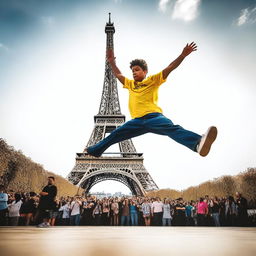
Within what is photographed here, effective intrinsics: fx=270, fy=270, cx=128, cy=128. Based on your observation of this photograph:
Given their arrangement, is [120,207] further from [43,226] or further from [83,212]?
[43,226]

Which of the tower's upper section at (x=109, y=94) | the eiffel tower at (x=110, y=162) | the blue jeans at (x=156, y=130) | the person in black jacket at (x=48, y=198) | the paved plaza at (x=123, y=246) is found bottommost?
the paved plaza at (x=123, y=246)

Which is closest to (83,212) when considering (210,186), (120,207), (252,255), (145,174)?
(120,207)

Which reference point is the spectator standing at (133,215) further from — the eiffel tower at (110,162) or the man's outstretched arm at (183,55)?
the eiffel tower at (110,162)

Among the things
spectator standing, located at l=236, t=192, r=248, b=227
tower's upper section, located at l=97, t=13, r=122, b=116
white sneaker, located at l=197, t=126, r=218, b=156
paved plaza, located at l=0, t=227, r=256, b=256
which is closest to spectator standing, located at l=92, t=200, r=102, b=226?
spectator standing, located at l=236, t=192, r=248, b=227

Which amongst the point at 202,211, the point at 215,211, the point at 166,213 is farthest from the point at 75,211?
the point at 215,211

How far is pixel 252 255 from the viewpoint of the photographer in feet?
6.48

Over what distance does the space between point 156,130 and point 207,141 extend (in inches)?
25.2

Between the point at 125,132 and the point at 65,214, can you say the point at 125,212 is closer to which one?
the point at 65,214

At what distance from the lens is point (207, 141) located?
3.11m

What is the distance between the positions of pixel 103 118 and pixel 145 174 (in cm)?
1103

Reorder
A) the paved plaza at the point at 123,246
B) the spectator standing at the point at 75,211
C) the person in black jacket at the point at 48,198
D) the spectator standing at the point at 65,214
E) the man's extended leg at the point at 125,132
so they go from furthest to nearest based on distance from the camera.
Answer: the spectator standing at the point at 65,214
the spectator standing at the point at 75,211
the person in black jacket at the point at 48,198
the man's extended leg at the point at 125,132
the paved plaza at the point at 123,246

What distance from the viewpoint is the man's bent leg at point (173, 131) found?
10.6 ft

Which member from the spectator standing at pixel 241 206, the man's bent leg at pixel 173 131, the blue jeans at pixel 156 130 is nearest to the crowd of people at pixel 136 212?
the spectator standing at pixel 241 206

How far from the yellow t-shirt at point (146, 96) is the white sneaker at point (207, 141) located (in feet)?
2.32
